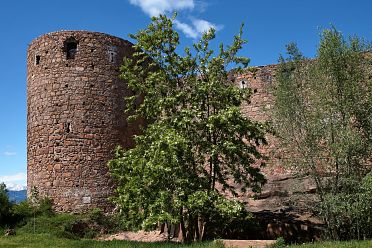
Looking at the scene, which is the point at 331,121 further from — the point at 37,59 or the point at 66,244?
the point at 37,59

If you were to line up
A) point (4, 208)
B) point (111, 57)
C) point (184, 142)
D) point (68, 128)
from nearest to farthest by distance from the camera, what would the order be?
1. point (184, 142)
2. point (4, 208)
3. point (68, 128)
4. point (111, 57)

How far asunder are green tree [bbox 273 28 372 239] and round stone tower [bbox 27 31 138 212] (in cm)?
865

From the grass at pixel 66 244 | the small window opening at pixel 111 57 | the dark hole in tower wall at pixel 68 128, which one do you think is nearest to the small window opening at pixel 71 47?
the small window opening at pixel 111 57

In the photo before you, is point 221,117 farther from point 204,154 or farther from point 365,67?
point 365,67

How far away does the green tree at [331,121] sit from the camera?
1559cm

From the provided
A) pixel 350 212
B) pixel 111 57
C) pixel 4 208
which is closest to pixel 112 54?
pixel 111 57

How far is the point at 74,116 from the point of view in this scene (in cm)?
2192

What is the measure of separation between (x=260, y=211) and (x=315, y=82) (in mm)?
5165

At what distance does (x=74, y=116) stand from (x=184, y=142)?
8.95 metres

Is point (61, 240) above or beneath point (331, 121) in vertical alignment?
beneath

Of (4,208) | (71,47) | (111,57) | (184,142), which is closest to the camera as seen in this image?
(184,142)

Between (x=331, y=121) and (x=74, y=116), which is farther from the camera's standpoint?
(x=74, y=116)

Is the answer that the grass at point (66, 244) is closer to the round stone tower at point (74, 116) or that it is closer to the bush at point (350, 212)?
the bush at point (350, 212)

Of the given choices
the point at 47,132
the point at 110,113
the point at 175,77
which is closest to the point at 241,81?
the point at 110,113
